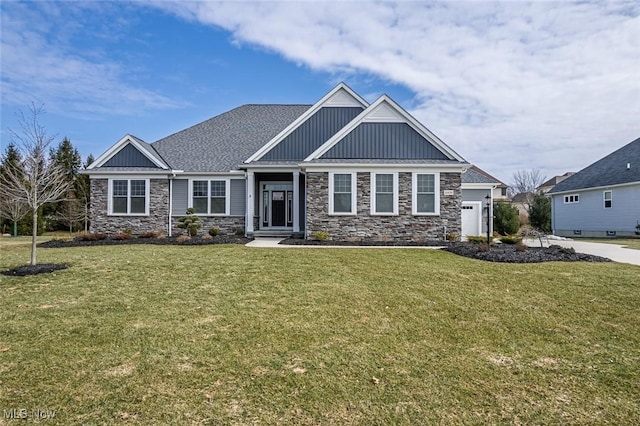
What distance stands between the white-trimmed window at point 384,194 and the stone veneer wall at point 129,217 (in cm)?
999

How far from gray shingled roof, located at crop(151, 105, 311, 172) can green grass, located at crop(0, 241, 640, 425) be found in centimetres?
1088

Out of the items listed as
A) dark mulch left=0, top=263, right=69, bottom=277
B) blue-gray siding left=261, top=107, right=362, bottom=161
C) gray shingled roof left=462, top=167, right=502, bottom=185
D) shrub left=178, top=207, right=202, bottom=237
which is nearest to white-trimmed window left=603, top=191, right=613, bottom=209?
gray shingled roof left=462, top=167, right=502, bottom=185

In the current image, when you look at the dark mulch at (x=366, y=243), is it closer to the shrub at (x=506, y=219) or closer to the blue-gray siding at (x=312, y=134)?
the blue-gray siding at (x=312, y=134)

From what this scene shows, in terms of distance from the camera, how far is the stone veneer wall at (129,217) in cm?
1705

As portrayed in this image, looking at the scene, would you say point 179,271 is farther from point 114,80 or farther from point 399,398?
point 114,80

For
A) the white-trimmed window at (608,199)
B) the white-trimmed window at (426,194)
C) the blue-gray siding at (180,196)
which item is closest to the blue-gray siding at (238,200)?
the blue-gray siding at (180,196)

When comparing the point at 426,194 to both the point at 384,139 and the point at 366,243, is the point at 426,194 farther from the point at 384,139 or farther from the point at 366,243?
the point at 366,243

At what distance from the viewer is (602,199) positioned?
2389 cm

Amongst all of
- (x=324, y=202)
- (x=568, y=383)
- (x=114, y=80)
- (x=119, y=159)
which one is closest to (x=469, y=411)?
(x=568, y=383)

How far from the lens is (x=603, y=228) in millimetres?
23594

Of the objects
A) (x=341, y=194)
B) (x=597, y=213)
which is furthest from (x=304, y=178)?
(x=597, y=213)

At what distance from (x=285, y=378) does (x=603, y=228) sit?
91.0 ft

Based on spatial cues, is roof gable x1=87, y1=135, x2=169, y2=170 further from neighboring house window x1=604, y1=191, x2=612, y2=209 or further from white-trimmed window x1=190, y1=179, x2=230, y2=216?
neighboring house window x1=604, y1=191, x2=612, y2=209

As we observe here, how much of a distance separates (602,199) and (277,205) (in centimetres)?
2187
